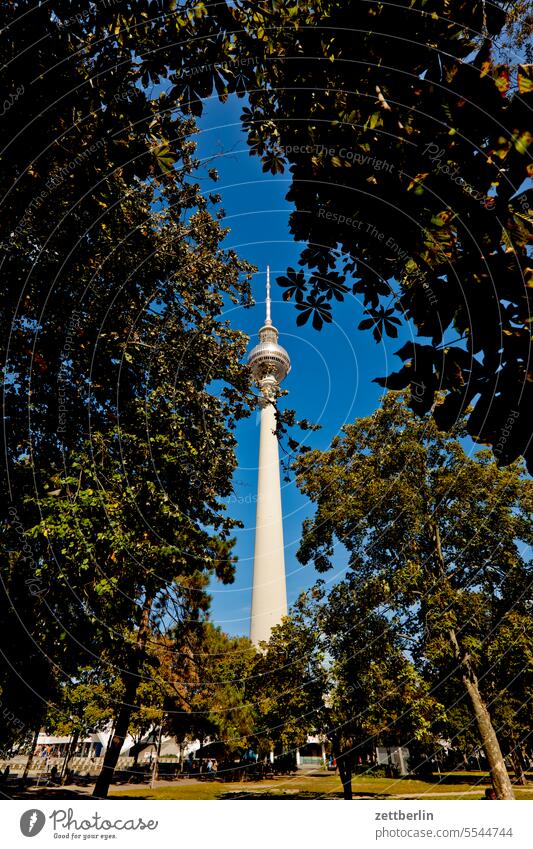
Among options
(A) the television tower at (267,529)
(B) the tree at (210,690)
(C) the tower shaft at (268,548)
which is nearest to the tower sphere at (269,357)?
(A) the television tower at (267,529)

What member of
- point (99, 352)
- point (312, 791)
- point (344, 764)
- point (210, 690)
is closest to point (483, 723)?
point (344, 764)

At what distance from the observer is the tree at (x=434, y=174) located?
11.0ft

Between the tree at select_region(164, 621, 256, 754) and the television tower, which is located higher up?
the television tower

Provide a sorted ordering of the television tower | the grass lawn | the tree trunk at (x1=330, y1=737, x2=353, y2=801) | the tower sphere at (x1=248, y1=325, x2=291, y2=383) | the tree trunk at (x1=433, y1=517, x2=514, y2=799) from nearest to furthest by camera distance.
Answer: the tree trunk at (x1=433, y1=517, x2=514, y2=799) → the tree trunk at (x1=330, y1=737, x2=353, y2=801) → the grass lawn → the television tower → the tower sphere at (x1=248, y1=325, x2=291, y2=383)

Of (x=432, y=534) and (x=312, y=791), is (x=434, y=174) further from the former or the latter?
(x=312, y=791)

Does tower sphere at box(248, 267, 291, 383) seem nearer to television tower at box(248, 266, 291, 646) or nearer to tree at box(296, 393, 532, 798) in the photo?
television tower at box(248, 266, 291, 646)

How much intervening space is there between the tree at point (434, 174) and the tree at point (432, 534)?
15649 millimetres

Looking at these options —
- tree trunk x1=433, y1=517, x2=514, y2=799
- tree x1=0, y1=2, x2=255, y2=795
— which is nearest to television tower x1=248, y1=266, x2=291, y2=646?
tree trunk x1=433, y1=517, x2=514, y2=799

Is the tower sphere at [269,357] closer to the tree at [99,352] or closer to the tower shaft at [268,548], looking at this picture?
the tower shaft at [268,548]

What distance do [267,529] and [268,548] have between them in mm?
2485

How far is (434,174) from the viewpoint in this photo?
360cm

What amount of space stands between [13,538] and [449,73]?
9354 millimetres

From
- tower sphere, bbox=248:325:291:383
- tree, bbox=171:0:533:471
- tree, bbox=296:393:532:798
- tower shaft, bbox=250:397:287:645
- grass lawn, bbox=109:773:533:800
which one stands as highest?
tower sphere, bbox=248:325:291:383

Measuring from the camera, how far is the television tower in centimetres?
4578
